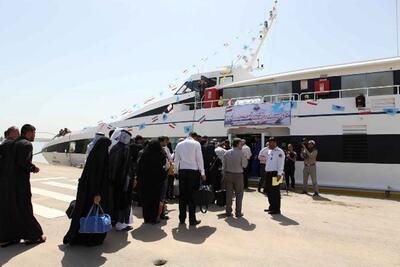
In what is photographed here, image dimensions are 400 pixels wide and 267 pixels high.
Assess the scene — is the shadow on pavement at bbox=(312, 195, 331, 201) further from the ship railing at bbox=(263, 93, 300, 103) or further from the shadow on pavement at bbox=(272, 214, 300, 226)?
the ship railing at bbox=(263, 93, 300, 103)

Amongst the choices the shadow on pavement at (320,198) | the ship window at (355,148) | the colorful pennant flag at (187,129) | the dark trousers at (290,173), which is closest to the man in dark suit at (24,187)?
the shadow on pavement at (320,198)

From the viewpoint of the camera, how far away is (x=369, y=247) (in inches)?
201

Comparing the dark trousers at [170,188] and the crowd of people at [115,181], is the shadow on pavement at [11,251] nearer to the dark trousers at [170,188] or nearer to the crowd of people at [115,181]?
the crowd of people at [115,181]

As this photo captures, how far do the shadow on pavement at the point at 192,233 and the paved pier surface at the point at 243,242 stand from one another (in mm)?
15

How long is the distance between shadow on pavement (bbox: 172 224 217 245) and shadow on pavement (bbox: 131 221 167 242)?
228mm

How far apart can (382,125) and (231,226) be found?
22.9 feet

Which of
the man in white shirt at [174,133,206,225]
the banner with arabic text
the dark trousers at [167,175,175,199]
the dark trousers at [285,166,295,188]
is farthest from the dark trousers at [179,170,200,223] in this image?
the banner with arabic text

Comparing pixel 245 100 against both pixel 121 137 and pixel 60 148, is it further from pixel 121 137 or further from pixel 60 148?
pixel 60 148

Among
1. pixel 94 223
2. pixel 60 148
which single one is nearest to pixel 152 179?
pixel 94 223

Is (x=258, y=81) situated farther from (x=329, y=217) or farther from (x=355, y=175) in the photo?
(x=329, y=217)

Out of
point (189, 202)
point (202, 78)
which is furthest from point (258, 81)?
point (189, 202)

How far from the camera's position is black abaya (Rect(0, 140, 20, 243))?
15.8ft

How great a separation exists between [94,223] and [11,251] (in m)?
1.12

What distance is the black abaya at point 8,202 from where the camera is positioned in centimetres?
482
